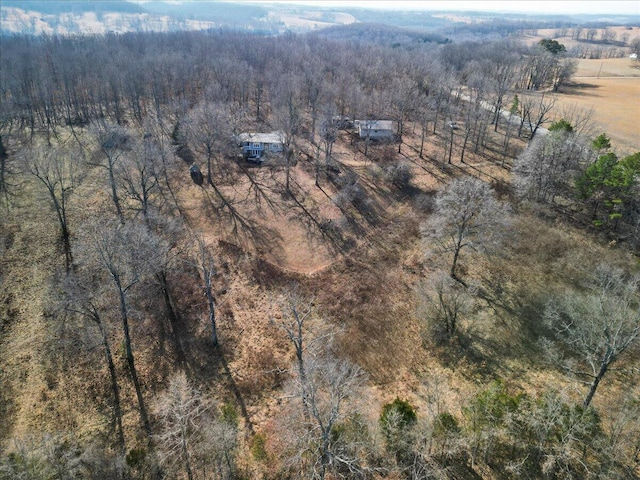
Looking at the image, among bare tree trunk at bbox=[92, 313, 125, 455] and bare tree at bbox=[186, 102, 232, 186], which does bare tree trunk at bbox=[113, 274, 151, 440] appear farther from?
bare tree at bbox=[186, 102, 232, 186]

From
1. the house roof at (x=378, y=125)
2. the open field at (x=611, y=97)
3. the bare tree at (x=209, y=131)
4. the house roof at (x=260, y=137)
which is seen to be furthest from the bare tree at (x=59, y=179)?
the open field at (x=611, y=97)

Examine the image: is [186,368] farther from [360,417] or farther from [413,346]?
[413,346]

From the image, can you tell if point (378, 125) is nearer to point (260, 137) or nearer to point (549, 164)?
point (260, 137)

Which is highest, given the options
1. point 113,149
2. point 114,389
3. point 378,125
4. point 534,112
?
point 534,112

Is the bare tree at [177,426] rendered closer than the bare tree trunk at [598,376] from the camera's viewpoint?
Yes

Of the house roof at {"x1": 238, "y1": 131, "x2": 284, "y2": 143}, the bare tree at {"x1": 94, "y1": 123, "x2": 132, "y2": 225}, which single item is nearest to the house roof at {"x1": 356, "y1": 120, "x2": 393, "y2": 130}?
the house roof at {"x1": 238, "y1": 131, "x2": 284, "y2": 143}

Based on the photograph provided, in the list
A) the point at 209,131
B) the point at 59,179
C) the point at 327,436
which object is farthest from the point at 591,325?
the point at 59,179

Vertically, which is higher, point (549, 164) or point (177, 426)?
point (549, 164)

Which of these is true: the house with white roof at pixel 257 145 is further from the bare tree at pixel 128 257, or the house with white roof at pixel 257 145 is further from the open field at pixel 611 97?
the open field at pixel 611 97

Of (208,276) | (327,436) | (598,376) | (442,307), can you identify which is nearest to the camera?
(327,436)

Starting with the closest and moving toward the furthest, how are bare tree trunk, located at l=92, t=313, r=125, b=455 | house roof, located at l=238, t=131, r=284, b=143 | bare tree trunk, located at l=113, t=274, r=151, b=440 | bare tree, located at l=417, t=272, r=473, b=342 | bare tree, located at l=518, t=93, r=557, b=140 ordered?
bare tree trunk, located at l=92, t=313, r=125, b=455 < bare tree trunk, located at l=113, t=274, r=151, b=440 < bare tree, located at l=417, t=272, r=473, b=342 < bare tree, located at l=518, t=93, r=557, b=140 < house roof, located at l=238, t=131, r=284, b=143
